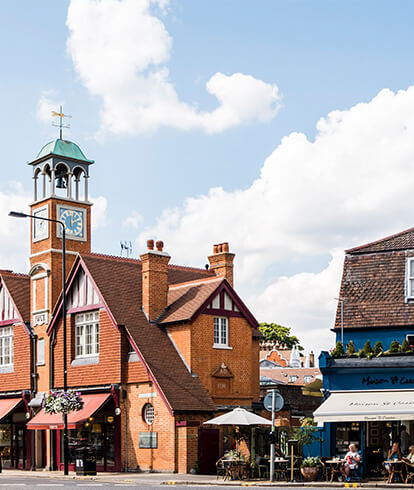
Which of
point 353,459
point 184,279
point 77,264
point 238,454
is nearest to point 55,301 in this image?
point 77,264

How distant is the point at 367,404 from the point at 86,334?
614 inches

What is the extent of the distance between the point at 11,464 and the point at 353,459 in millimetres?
22059

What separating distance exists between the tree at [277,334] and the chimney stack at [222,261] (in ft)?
216

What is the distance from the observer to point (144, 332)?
3647 centimetres

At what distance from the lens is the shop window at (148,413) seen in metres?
34.5

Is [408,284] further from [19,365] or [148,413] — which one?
[19,365]

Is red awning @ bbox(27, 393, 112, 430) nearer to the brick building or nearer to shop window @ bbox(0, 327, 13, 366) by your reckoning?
the brick building

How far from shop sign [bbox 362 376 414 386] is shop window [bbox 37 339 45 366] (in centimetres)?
1837

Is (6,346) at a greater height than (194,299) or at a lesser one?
lesser

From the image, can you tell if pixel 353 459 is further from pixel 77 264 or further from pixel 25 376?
pixel 25 376

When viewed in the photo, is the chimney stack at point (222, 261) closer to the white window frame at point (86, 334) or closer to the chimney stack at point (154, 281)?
the chimney stack at point (154, 281)

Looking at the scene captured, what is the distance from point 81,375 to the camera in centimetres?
3841

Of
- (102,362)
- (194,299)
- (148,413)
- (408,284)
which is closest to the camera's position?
(408,284)

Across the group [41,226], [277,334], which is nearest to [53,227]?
[41,226]
